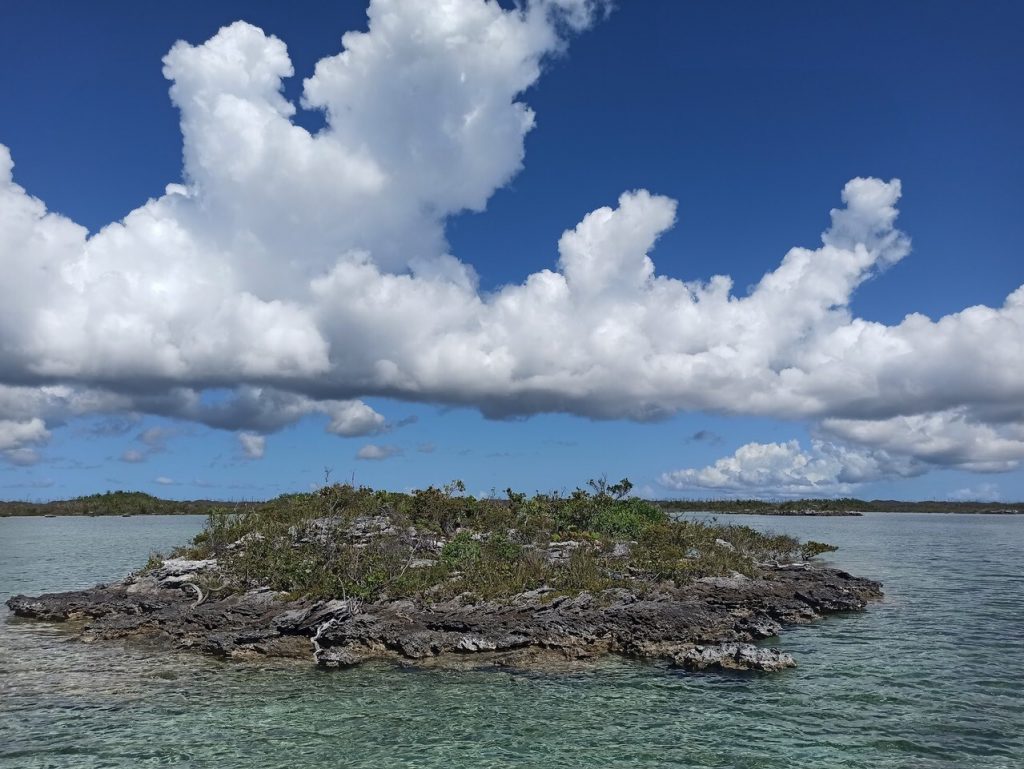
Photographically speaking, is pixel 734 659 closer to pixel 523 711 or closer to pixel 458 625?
pixel 523 711

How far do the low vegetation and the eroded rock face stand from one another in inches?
55.9

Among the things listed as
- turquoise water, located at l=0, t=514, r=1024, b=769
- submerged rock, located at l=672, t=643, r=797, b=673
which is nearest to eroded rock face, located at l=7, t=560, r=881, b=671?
submerged rock, located at l=672, t=643, r=797, b=673

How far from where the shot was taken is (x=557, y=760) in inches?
722

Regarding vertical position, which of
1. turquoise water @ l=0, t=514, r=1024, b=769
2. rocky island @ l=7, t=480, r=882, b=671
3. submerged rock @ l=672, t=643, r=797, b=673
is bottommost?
turquoise water @ l=0, t=514, r=1024, b=769

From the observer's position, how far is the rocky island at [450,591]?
2892 centimetres

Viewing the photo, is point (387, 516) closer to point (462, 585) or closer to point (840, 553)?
point (462, 585)

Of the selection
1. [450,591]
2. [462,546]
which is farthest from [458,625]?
[462,546]

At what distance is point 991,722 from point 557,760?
45.0 feet

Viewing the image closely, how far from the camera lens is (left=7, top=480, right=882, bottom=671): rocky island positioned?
94.9 feet

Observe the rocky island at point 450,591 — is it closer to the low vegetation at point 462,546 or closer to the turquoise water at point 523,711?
the low vegetation at point 462,546

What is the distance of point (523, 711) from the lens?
2200 cm

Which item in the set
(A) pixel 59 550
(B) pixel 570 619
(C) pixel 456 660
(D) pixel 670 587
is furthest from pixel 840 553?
(A) pixel 59 550

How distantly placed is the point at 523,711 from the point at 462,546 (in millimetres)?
17888

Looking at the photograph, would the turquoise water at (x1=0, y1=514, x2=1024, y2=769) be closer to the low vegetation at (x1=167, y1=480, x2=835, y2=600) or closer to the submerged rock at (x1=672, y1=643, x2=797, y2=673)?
the submerged rock at (x1=672, y1=643, x2=797, y2=673)
